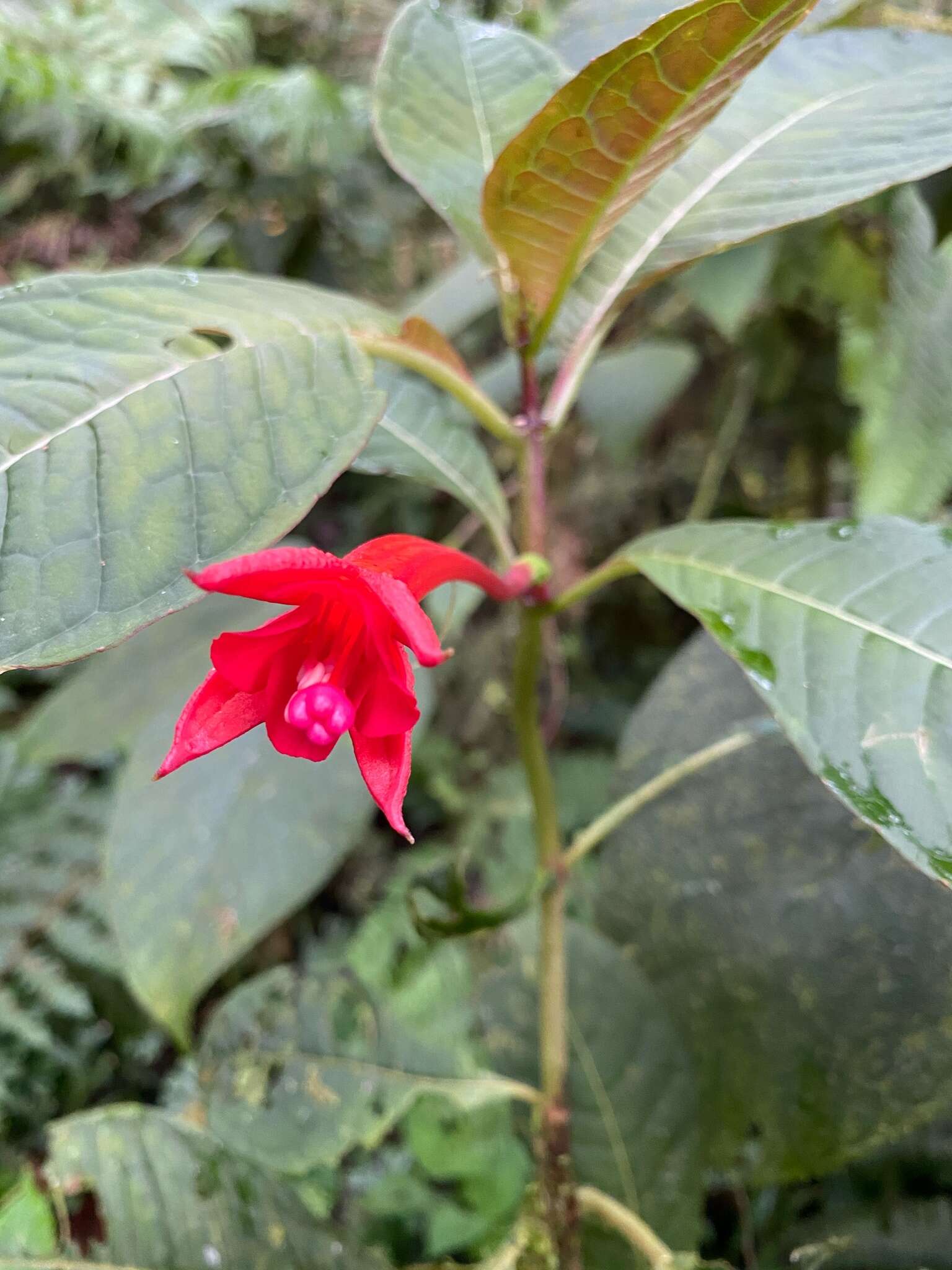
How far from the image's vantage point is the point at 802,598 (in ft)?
1.48

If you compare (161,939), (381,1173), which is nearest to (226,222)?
(161,939)

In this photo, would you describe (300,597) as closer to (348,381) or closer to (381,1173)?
(348,381)

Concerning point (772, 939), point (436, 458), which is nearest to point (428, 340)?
point (436, 458)

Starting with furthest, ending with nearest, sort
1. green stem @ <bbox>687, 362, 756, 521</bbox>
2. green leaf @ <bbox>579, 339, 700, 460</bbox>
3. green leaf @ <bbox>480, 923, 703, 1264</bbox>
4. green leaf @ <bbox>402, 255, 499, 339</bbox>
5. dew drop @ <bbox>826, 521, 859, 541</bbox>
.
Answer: green stem @ <bbox>687, 362, 756, 521</bbox> → green leaf @ <bbox>579, 339, 700, 460</bbox> → green leaf @ <bbox>402, 255, 499, 339</bbox> → green leaf @ <bbox>480, 923, 703, 1264</bbox> → dew drop @ <bbox>826, 521, 859, 541</bbox>

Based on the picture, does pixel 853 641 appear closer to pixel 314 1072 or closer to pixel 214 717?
pixel 214 717

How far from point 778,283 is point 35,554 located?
1.07 metres

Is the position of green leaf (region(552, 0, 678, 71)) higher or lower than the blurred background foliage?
higher

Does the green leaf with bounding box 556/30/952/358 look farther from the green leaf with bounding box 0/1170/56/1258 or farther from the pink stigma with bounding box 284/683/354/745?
the green leaf with bounding box 0/1170/56/1258

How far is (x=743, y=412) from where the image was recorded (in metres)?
1.39

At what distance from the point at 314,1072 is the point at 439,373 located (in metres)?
0.61

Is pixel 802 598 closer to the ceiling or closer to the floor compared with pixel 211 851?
closer to the ceiling

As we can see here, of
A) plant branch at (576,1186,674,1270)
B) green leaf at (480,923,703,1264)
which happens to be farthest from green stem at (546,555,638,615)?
plant branch at (576,1186,674,1270)

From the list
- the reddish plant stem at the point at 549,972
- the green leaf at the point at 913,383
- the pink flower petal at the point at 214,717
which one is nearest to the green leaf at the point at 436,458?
the reddish plant stem at the point at 549,972

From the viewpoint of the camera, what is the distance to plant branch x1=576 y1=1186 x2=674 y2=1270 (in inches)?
22.8
